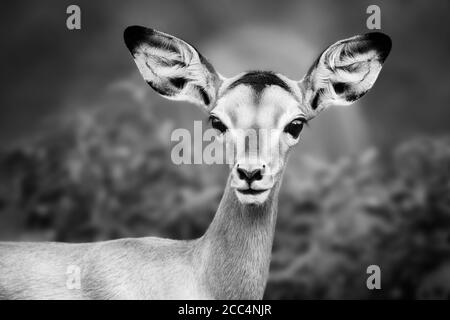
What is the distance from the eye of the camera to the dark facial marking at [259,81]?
10.9 feet

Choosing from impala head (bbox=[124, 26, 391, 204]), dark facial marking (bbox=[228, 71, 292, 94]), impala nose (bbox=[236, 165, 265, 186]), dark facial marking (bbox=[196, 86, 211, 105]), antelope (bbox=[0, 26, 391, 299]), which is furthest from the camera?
dark facial marking (bbox=[196, 86, 211, 105])

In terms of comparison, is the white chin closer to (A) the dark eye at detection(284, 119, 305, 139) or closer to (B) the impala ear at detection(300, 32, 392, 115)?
(A) the dark eye at detection(284, 119, 305, 139)

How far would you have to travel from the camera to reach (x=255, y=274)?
322 cm

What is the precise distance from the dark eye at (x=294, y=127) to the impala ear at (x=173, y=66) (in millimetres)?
545

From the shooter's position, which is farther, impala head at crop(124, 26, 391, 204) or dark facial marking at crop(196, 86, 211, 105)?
dark facial marking at crop(196, 86, 211, 105)

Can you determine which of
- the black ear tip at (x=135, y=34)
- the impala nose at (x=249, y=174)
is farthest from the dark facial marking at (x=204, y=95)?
the impala nose at (x=249, y=174)

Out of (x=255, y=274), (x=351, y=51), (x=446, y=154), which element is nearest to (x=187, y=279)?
(x=255, y=274)

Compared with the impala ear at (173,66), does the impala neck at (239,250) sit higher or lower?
lower

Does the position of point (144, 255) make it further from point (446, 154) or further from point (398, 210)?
point (446, 154)

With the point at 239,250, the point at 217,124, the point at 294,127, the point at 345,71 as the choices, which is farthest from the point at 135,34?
the point at 239,250

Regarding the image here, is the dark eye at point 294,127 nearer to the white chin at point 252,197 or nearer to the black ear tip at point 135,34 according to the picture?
the white chin at point 252,197

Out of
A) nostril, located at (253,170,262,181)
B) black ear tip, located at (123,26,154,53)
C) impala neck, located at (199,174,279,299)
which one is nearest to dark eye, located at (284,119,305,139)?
impala neck, located at (199,174,279,299)

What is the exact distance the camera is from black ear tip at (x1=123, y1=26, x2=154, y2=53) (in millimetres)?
3412

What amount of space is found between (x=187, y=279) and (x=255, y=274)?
1.29ft
